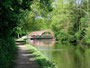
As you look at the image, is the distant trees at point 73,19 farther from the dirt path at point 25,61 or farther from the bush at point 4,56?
the bush at point 4,56

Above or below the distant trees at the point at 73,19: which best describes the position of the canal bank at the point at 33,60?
below

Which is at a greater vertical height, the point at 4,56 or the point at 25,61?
the point at 4,56

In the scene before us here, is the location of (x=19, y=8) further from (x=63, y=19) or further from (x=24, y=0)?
(x=63, y=19)

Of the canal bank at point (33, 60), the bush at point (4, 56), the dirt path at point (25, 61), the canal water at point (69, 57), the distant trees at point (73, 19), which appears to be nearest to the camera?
the bush at point (4, 56)

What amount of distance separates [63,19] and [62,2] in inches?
398

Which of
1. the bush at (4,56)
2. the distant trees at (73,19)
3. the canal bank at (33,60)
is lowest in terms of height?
the canal bank at (33,60)

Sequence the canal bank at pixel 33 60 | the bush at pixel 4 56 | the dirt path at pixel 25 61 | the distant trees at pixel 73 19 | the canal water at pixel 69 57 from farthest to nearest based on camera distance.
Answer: the distant trees at pixel 73 19 < the canal water at pixel 69 57 < the canal bank at pixel 33 60 < the dirt path at pixel 25 61 < the bush at pixel 4 56

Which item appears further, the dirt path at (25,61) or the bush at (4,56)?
the dirt path at (25,61)

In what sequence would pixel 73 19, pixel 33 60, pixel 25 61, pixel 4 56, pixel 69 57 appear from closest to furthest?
1. pixel 4 56
2. pixel 25 61
3. pixel 33 60
4. pixel 69 57
5. pixel 73 19

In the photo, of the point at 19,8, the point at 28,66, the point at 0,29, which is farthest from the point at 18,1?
the point at 28,66

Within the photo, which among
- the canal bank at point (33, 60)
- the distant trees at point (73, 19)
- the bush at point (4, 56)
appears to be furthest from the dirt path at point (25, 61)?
the distant trees at point (73, 19)

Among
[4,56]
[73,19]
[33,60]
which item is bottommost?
[33,60]

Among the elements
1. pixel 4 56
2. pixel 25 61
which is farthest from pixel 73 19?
pixel 4 56

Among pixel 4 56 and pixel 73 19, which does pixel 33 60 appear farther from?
pixel 73 19
